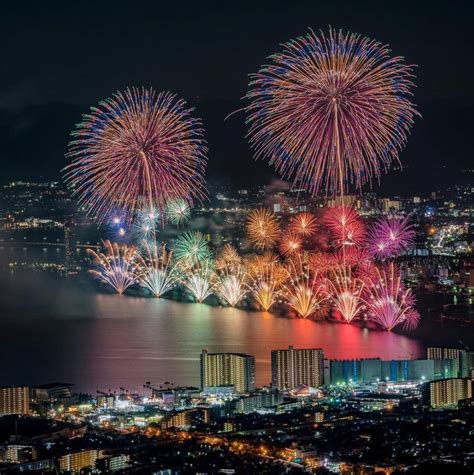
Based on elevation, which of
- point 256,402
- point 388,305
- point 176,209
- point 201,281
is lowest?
point 256,402

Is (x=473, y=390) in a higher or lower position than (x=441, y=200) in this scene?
lower

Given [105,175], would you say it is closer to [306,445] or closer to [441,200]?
[306,445]

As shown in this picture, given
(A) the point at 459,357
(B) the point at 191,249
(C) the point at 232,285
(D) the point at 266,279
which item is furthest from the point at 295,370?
(B) the point at 191,249

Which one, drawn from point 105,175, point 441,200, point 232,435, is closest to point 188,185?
point 105,175

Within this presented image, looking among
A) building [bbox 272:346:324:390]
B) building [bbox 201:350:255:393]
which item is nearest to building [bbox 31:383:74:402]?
building [bbox 201:350:255:393]

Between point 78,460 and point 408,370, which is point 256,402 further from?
point 78,460

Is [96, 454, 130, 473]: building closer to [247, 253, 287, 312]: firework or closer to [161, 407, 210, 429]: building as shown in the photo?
[161, 407, 210, 429]: building
